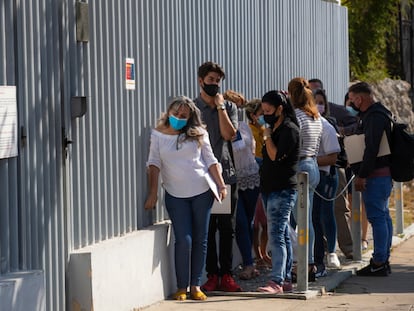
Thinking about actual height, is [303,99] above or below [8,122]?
above

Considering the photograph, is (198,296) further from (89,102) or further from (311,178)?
(89,102)

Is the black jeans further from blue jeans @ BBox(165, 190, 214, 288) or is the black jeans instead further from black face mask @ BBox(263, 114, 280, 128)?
black face mask @ BBox(263, 114, 280, 128)

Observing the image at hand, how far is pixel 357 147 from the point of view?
10.8 m

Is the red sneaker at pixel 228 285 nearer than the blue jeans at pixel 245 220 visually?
Yes

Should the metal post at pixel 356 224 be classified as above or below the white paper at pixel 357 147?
below

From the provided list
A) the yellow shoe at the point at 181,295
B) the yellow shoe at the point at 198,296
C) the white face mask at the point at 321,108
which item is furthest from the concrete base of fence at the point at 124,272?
the white face mask at the point at 321,108

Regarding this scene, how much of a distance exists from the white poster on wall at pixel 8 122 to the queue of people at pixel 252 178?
2.15 meters

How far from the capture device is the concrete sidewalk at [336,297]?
8883mm

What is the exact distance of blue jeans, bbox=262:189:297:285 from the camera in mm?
9250

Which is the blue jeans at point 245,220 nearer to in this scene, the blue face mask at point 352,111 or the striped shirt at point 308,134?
the striped shirt at point 308,134

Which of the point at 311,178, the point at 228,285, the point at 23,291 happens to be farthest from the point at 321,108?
the point at 23,291

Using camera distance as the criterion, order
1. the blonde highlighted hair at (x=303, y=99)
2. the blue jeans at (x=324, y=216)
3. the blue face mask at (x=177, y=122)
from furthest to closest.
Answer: the blue jeans at (x=324, y=216)
the blonde highlighted hair at (x=303, y=99)
the blue face mask at (x=177, y=122)

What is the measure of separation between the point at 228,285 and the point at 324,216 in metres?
1.96

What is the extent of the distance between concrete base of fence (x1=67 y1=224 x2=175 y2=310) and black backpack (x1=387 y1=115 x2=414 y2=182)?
272 cm
